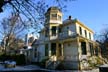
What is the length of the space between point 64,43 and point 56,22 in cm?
484

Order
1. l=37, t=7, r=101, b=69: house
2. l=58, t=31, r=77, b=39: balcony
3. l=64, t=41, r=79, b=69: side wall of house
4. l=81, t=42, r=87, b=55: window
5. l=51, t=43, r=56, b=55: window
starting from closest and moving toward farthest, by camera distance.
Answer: l=64, t=41, r=79, b=69: side wall of house, l=37, t=7, r=101, b=69: house, l=58, t=31, r=77, b=39: balcony, l=81, t=42, r=87, b=55: window, l=51, t=43, r=56, b=55: window

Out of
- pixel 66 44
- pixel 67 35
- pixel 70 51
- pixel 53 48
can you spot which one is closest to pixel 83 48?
pixel 70 51

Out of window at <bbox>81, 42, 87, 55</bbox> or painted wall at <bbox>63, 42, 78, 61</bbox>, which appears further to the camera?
window at <bbox>81, 42, 87, 55</bbox>

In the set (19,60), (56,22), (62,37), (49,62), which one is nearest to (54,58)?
(49,62)

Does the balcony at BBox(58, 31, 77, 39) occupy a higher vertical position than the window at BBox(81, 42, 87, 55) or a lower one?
higher

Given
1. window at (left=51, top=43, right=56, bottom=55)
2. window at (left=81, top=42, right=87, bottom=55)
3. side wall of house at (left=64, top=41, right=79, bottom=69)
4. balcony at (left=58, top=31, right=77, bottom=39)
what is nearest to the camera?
side wall of house at (left=64, top=41, right=79, bottom=69)

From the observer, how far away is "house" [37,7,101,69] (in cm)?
3469

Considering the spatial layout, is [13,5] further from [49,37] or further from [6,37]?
[6,37]

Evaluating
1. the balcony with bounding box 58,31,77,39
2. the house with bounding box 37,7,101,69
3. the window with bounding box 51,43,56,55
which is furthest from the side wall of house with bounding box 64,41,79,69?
the window with bounding box 51,43,56,55

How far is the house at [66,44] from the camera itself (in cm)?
3469

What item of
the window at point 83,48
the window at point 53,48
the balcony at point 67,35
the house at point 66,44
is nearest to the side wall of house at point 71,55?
the house at point 66,44

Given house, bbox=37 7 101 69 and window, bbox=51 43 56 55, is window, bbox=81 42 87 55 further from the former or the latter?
window, bbox=51 43 56 55

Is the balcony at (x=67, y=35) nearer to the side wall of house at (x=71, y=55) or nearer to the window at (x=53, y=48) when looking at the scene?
the side wall of house at (x=71, y=55)

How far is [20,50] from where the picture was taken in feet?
221
